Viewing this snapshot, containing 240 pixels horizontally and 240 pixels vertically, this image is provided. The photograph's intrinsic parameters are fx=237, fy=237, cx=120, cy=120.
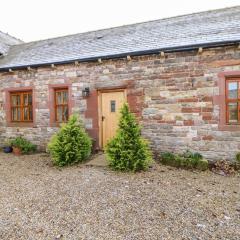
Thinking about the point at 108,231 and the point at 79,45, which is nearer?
the point at 108,231

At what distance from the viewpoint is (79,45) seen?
9867 mm

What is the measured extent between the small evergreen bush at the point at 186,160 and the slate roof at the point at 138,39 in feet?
10.4

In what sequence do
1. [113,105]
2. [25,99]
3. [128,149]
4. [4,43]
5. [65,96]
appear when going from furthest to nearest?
1. [4,43]
2. [25,99]
3. [65,96]
4. [113,105]
5. [128,149]

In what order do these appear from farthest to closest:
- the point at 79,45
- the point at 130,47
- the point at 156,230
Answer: the point at 79,45 → the point at 130,47 → the point at 156,230

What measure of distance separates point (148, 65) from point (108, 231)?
215 inches

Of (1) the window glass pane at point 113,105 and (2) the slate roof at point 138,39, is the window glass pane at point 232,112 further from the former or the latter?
(1) the window glass pane at point 113,105

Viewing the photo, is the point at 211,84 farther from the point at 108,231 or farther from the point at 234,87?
the point at 108,231

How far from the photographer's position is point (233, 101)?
6652 mm

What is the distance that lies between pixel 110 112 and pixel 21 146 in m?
3.76

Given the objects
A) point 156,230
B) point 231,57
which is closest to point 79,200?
point 156,230

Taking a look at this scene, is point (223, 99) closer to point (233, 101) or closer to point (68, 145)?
point (233, 101)

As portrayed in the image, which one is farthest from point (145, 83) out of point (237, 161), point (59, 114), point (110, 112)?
point (59, 114)

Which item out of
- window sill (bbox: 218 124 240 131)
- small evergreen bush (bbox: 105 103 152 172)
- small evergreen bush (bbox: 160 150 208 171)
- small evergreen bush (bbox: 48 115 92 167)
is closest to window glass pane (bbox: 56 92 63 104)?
small evergreen bush (bbox: 48 115 92 167)

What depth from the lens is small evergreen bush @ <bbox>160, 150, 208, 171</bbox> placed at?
21.4 ft
